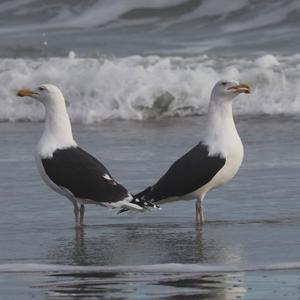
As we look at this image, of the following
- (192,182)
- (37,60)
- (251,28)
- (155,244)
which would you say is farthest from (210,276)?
(251,28)

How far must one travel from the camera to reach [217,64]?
1994cm

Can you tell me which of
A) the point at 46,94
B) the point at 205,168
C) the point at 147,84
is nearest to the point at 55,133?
the point at 46,94

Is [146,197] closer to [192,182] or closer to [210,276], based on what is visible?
[192,182]

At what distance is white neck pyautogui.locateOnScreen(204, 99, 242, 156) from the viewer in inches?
405

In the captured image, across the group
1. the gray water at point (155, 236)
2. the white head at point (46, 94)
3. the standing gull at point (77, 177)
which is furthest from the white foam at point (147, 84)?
the standing gull at point (77, 177)

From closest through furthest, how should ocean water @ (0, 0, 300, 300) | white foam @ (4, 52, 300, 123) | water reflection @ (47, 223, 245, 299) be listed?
water reflection @ (47, 223, 245, 299) < ocean water @ (0, 0, 300, 300) < white foam @ (4, 52, 300, 123)

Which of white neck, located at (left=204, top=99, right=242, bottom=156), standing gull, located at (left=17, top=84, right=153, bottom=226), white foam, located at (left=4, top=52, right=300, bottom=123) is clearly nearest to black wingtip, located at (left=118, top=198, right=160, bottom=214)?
standing gull, located at (left=17, top=84, right=153, bottom=226)

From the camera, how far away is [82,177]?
10031 millimetres

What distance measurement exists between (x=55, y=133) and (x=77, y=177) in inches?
20.4

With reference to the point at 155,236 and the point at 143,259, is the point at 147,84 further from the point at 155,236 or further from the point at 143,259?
the point at 143,259

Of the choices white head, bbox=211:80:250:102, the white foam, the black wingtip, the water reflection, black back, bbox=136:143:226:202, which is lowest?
the water reflection

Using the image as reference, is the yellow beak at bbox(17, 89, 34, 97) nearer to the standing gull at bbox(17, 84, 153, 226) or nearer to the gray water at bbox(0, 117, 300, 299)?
the standing gull at bbox(17, 84, 153, 226)

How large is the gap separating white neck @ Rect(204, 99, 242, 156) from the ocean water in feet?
1.68

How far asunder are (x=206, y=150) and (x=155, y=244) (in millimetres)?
1369
